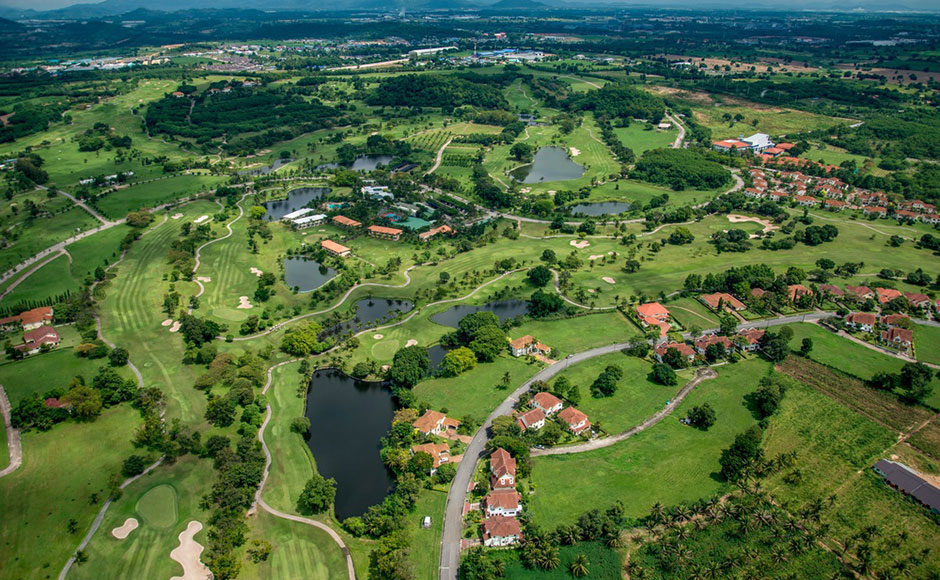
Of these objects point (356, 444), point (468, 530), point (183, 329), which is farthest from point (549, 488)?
point (183, 329)

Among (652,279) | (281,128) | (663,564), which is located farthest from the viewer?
(281,128)

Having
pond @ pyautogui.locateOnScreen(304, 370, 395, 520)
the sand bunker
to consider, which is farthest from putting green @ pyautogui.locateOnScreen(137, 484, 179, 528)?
the sand bunker

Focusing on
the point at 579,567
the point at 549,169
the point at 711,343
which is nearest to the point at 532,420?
the point at 579,567

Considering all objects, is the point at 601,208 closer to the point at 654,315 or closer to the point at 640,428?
the point at 654,315

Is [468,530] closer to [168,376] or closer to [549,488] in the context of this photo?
[549,488]

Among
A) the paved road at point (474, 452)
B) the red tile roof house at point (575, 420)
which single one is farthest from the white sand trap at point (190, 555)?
the red tile roof house at point (575, 420)

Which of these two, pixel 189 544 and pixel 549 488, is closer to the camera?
pixel 189 544
